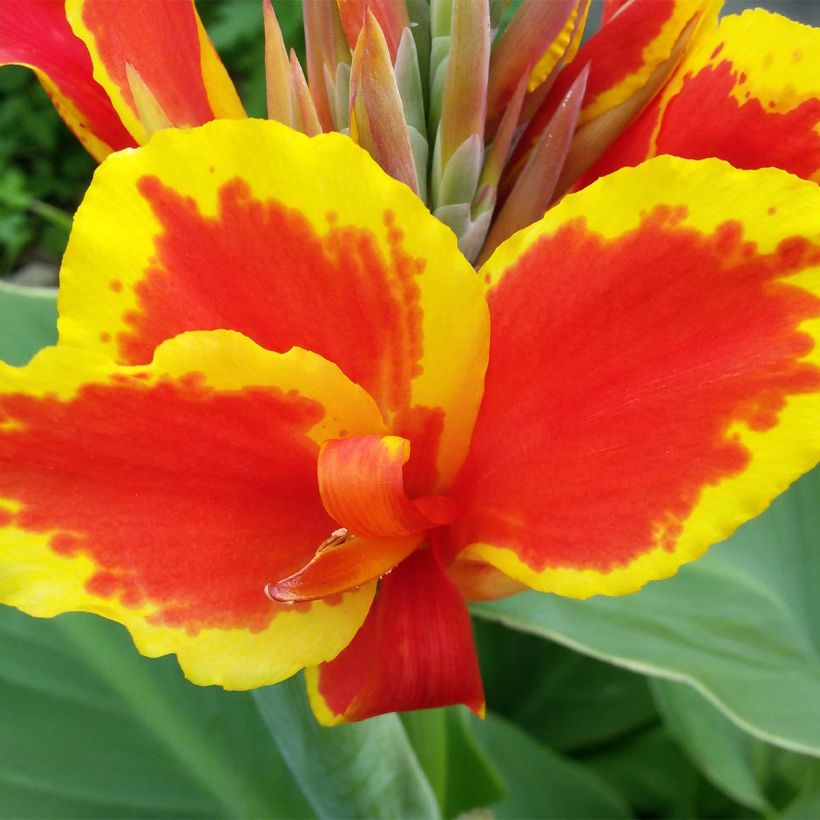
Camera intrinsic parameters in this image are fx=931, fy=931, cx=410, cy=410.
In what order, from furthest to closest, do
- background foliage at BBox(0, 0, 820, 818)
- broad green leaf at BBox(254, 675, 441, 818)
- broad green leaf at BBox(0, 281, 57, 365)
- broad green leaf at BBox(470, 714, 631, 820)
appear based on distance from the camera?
broad green leaf at BBox(470, 714, 631, 820) < broad green leaf at BBox(0, 281, 57, 365) < background foliage at BBox(0, 0, 820, 818) < broad green leaf at BBox(254, 675, 441, 818)

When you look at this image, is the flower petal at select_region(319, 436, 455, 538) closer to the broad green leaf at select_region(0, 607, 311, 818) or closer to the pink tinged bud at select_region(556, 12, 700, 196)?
the pink tinged bud at select_region(556, 12, 700, 196)

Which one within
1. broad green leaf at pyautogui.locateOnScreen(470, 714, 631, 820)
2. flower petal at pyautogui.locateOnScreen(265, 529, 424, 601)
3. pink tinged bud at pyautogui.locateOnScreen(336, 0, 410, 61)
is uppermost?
pink tinged bud at pyautogui.locateOnScreen(336, 0, 410, 61)

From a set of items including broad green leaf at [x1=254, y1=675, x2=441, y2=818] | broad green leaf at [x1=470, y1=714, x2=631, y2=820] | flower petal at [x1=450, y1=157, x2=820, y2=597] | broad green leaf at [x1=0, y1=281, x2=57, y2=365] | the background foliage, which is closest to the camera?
flower petal at [x1=450, y1=157, x2=820, y2=597]

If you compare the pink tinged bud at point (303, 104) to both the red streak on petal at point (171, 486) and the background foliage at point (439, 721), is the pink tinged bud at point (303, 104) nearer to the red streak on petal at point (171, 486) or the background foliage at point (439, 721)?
the red streak on petal at point (171, 486)

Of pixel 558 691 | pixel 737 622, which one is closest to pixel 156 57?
pixel 737 622

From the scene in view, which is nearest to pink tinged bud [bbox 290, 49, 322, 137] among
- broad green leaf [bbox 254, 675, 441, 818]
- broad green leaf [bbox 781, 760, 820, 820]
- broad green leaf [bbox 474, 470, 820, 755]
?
broad green leaf [bbox 254, 675, 441, 818]

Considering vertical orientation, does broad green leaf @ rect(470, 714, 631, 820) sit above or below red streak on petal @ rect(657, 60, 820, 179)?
below

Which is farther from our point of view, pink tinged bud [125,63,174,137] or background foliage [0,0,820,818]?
background foliage [0,0,820,818]

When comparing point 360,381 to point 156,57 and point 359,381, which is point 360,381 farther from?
point 156,57

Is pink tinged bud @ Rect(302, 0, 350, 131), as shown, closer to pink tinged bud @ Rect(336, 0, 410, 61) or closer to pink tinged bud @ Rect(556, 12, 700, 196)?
pink tinged bud @ Rect(336, 0, 410, 61)

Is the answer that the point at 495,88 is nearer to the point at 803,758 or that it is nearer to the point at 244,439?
the point at 244,439
